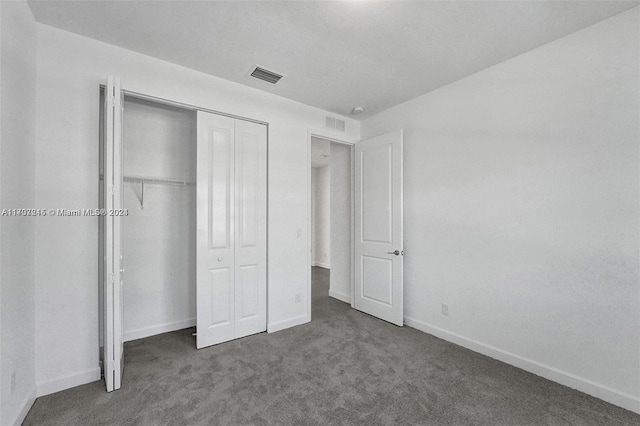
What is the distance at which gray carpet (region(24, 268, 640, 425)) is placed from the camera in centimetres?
186

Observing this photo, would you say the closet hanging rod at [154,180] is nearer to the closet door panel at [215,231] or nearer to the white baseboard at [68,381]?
the closet door panel at [215,231]

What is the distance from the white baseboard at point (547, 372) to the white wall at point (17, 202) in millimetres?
3476

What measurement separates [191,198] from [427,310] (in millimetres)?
3109

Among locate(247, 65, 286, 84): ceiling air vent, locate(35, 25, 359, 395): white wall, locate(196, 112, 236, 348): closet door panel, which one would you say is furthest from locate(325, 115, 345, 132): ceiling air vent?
locate(35, 25, 359, 395): white wall

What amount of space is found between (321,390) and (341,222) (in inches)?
A: 109

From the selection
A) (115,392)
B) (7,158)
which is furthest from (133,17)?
(115,392)

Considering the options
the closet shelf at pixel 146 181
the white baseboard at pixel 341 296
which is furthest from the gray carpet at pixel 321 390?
the closet shelf at pixel 146 181

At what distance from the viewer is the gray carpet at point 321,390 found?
1863mm

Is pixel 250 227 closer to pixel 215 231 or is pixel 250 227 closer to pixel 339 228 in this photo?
pixel 215 231

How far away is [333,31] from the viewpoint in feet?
7.27

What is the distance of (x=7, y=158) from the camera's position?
1.70 m

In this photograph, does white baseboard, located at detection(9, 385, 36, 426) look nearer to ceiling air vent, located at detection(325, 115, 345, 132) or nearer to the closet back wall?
the closet back wall

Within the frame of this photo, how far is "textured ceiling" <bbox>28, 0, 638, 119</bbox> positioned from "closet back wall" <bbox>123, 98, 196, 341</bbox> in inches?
34.2

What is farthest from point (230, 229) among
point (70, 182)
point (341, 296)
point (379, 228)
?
point (341, 296)
